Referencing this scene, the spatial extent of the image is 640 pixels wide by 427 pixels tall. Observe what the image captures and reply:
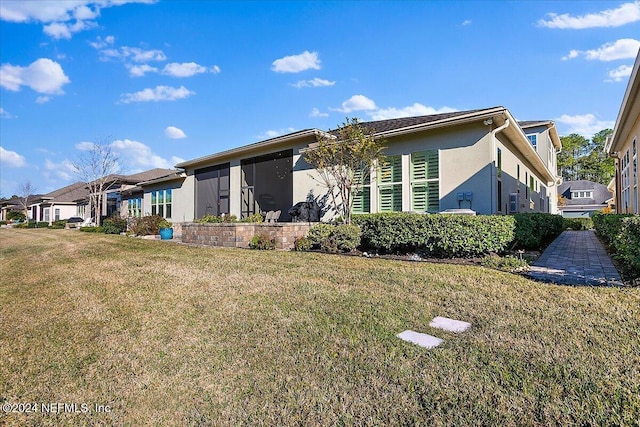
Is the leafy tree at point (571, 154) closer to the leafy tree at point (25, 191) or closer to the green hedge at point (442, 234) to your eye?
the green hedge at point (442, 234)

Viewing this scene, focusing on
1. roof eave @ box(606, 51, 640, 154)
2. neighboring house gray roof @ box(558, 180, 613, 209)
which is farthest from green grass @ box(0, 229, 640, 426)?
neighboring house gray roof @ box(558, 180, 613, 209)

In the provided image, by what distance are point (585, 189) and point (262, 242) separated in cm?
4713

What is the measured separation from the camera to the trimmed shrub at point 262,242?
924cm

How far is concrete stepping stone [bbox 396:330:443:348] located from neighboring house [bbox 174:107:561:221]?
620 cm

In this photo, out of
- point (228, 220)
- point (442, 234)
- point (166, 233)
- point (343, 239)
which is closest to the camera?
point (442, 234)

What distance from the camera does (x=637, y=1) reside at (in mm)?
7176

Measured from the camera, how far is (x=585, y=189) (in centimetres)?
4169

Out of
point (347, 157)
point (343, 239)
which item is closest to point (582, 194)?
point (347, 157)

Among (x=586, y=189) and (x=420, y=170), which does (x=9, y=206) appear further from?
(x=586, y=189)

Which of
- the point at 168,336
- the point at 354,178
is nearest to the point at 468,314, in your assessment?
the point at 168,336

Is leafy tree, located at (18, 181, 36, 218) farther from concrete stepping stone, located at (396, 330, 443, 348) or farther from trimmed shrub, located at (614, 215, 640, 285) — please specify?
trimmed shrub, located at (614, 215, 640, 285)

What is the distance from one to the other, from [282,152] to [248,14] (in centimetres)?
468

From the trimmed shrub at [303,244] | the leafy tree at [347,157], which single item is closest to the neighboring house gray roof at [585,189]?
the leafy tree at [347,157]

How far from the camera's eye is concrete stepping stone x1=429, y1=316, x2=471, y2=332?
129 inches
